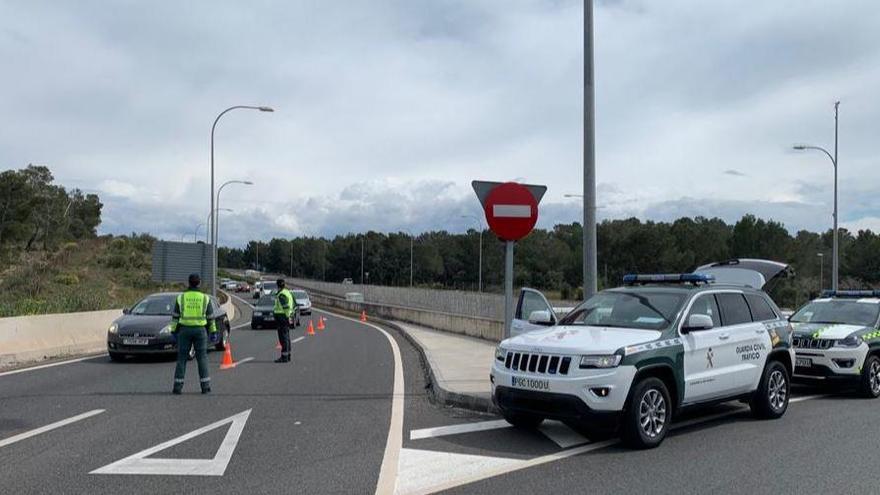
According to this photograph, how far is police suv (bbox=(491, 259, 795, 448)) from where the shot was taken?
7.24m

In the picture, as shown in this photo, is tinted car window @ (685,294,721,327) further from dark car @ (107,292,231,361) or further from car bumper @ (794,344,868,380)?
dark car @ (107,292,231,361)

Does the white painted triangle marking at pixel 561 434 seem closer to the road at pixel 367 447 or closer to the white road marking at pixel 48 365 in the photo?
the road at pixel 367 447

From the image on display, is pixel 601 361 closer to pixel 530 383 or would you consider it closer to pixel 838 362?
pixel 530 383

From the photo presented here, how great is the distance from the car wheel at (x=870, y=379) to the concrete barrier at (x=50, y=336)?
50.0 feet

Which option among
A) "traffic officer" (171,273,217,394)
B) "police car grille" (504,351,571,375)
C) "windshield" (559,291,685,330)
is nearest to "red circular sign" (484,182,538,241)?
"windshield" (559,291,685,330)

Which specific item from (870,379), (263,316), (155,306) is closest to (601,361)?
(870,379)

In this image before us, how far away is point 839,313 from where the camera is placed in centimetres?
1269

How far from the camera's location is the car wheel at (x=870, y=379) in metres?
11.3

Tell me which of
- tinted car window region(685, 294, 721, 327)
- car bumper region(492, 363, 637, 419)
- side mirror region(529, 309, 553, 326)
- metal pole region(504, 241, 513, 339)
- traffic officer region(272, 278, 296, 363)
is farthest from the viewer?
traffic officer region(272, 278, 296, 363)

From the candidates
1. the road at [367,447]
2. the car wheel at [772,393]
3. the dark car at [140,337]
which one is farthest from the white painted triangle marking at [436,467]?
the dark car at [140,337]

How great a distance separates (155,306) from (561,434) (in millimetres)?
11955

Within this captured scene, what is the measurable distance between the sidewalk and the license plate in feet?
6.11

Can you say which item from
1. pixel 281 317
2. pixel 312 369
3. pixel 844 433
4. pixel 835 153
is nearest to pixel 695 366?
pixel 844 433

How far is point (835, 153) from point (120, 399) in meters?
29.0
